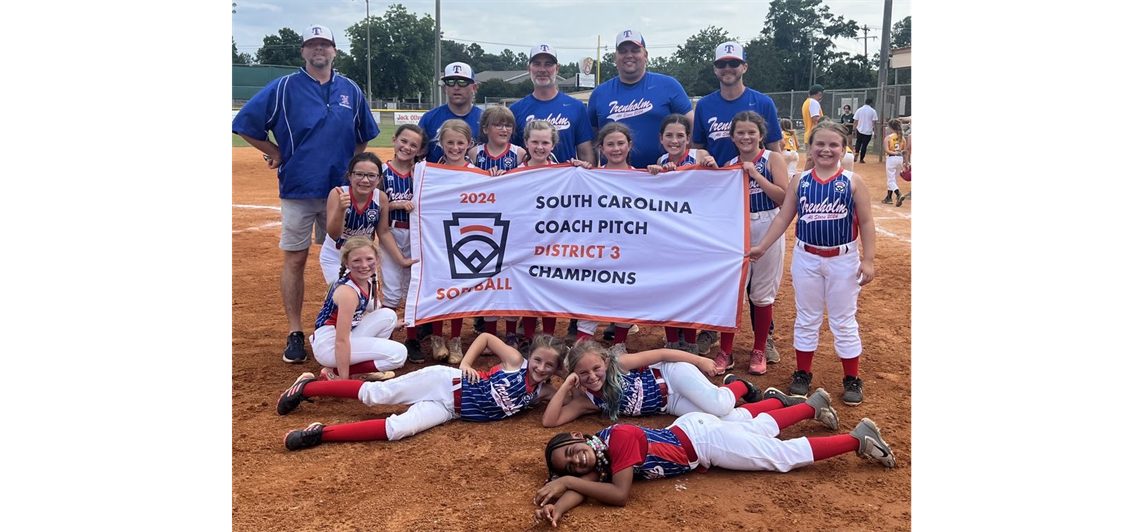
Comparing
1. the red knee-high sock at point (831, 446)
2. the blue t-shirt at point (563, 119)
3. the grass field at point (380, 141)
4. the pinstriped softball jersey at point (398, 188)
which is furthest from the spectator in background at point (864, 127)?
the red knee-high sock at point (831, 446)

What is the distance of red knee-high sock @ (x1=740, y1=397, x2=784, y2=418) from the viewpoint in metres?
4.38

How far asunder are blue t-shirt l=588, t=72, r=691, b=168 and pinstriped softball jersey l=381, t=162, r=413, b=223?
71.0 inches

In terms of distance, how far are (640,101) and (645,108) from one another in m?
0.07

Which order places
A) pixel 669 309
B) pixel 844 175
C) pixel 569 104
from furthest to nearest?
pixel 569 104, pixel 669 309, pixel 844 175

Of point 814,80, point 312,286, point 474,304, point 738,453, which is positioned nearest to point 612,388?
point 738,453

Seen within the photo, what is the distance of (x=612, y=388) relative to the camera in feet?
14.6

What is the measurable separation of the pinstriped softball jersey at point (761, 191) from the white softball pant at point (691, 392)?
1.56 m

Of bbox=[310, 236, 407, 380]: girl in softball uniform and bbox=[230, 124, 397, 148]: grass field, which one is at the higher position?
bbox=[230, 124, 397, 148]: grass field

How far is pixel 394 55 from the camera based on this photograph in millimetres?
61719

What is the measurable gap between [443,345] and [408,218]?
1.07 metres

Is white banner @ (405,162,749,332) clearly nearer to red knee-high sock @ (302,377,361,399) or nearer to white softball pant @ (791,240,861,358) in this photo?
white softball pant @ (791,240,861,358)

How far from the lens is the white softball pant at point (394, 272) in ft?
19.3

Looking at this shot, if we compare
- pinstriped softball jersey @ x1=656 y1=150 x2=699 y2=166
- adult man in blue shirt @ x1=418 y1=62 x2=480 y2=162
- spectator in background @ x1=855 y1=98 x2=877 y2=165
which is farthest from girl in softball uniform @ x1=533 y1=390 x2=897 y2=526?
spectator in background @ x1=855 y1=98 x2=877 y2=165

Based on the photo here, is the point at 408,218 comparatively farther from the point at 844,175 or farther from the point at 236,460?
the point at 844,175
